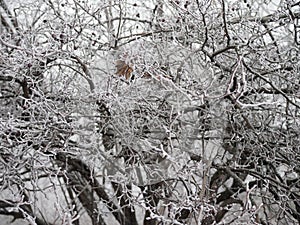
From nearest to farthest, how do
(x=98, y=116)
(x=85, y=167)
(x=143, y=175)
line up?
1. (x=98, y=116)
2. (x=143, y=175)
3. (x=85, y=167)

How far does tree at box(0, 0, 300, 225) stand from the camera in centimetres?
200

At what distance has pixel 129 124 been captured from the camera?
7.18 ft

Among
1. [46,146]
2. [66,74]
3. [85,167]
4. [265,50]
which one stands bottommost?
[85,167]

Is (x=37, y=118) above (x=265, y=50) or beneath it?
beneath

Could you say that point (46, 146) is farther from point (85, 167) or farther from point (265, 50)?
point (265, 50)

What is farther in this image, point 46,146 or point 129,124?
point 129,124

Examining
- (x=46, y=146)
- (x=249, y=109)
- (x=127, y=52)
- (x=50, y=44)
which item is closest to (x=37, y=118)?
(x=46, y=146)

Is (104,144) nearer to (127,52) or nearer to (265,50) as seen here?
(127,52)

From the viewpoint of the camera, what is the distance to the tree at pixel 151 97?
2000 mm

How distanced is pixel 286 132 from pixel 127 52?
2.82ft

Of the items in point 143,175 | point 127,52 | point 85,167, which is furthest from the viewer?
point 85,167

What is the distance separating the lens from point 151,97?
210cm

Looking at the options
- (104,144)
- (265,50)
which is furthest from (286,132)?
(104,144)

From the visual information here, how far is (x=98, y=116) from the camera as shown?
2.12 meters
